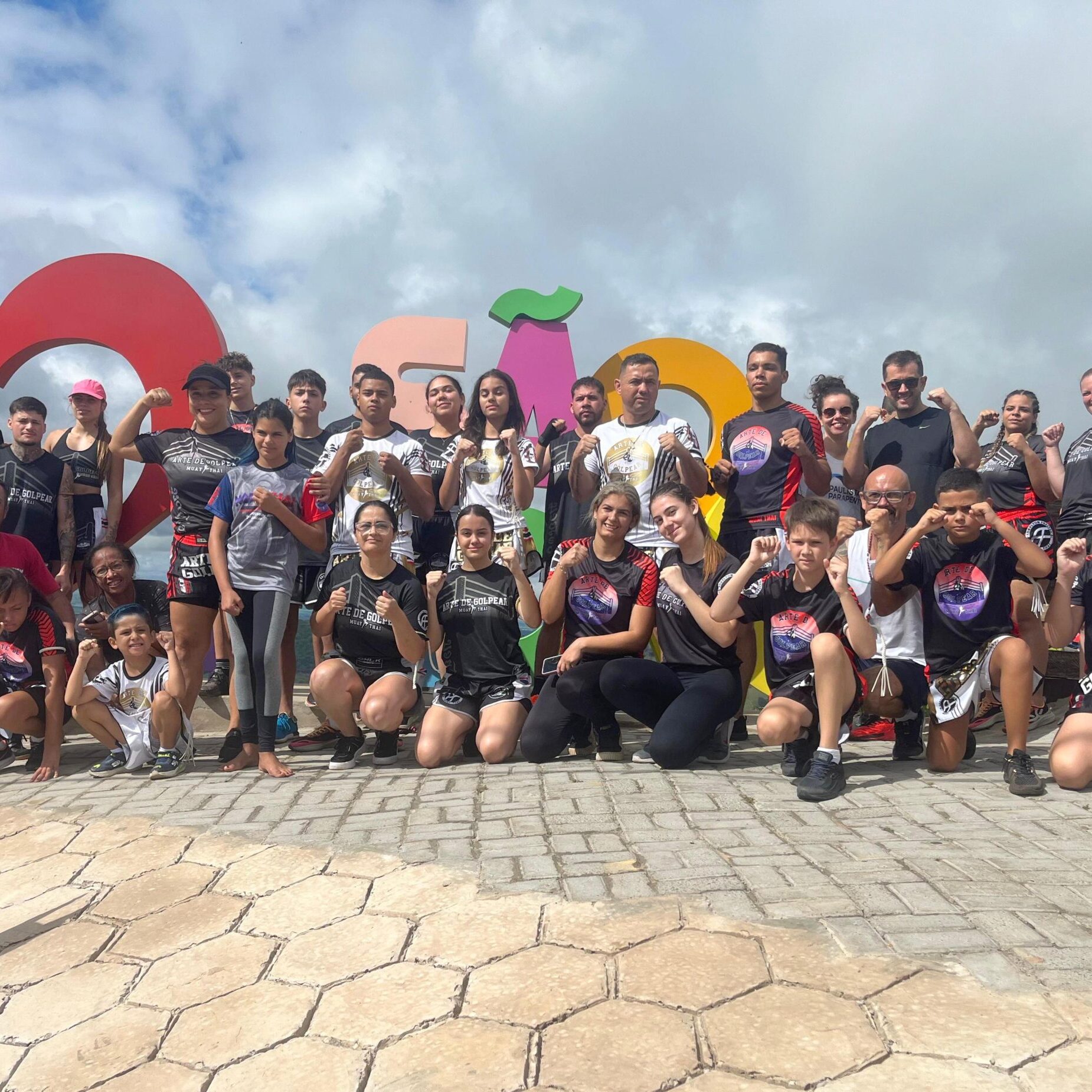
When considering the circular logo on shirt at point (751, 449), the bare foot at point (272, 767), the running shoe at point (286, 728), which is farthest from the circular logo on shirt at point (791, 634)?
the running shoe at point (286, 728)

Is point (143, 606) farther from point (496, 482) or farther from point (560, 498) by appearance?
point (560, 498)

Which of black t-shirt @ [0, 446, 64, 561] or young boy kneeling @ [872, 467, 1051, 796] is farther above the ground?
black t-shirt @ [0, 446, 64, 561]

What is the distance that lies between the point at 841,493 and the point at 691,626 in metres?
1.70

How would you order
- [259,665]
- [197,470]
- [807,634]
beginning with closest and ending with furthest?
1. [807,634]
2. [259,665]
3. [197,470]

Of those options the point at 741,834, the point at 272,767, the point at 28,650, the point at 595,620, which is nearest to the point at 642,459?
the point at 595,620

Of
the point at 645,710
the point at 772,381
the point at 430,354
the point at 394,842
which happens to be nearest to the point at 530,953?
the point at 394,842

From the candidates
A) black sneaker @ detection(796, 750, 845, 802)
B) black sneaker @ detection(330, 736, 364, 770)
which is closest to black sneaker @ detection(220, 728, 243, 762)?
black sneaker @ detection(330, 736, 364, 770)

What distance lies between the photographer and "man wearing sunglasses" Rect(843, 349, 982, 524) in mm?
5125

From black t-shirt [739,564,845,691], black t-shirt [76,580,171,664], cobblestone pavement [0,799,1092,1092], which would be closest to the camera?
cobblestone pavement [0,799,1092,1092]

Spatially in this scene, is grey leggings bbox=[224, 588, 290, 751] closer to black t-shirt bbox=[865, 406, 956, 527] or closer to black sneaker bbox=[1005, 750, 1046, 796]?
black sneaker bbox=[1005, 750, 1046, 796]

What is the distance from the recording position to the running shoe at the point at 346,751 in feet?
15.2

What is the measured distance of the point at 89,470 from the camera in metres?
6.11

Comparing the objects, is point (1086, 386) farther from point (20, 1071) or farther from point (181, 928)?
point (20, 1071)

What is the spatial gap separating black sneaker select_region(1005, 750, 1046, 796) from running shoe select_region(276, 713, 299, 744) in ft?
13.2
